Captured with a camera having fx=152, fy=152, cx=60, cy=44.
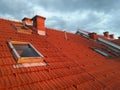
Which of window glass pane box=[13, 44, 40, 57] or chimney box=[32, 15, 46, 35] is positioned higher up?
chimney box=[32, 15, 46, 35]

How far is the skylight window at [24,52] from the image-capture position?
490 centimetres

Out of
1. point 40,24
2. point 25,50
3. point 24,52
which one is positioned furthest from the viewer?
point 40,24

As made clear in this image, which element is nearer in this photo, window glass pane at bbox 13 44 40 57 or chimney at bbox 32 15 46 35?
window glass pane at bbox 13 44 40 57

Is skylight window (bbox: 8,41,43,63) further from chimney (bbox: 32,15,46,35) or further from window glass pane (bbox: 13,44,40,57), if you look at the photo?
chimney (bbox: 32,15,46,35)

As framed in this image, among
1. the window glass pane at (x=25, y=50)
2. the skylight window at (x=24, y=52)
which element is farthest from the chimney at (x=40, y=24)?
the window glass pane at (x=25, y=50)

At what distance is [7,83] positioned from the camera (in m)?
3.57

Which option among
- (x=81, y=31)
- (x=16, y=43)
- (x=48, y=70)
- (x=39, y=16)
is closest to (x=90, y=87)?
(x=48, y=70)

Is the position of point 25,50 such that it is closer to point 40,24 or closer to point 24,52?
point 24,52

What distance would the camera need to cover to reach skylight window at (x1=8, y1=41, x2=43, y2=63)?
490cm

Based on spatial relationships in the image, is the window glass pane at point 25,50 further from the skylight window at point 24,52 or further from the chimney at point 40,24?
the chimney at point 40,24

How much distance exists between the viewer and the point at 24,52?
5594 millimetres

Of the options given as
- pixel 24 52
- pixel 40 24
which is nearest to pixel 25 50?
pixel 24 52

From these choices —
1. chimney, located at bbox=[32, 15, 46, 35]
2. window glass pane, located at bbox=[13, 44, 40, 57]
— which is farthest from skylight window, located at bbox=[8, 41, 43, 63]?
chimney, located at bbox=[32, 15, 46, 35]

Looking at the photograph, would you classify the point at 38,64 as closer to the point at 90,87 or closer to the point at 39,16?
the point at 90,87
